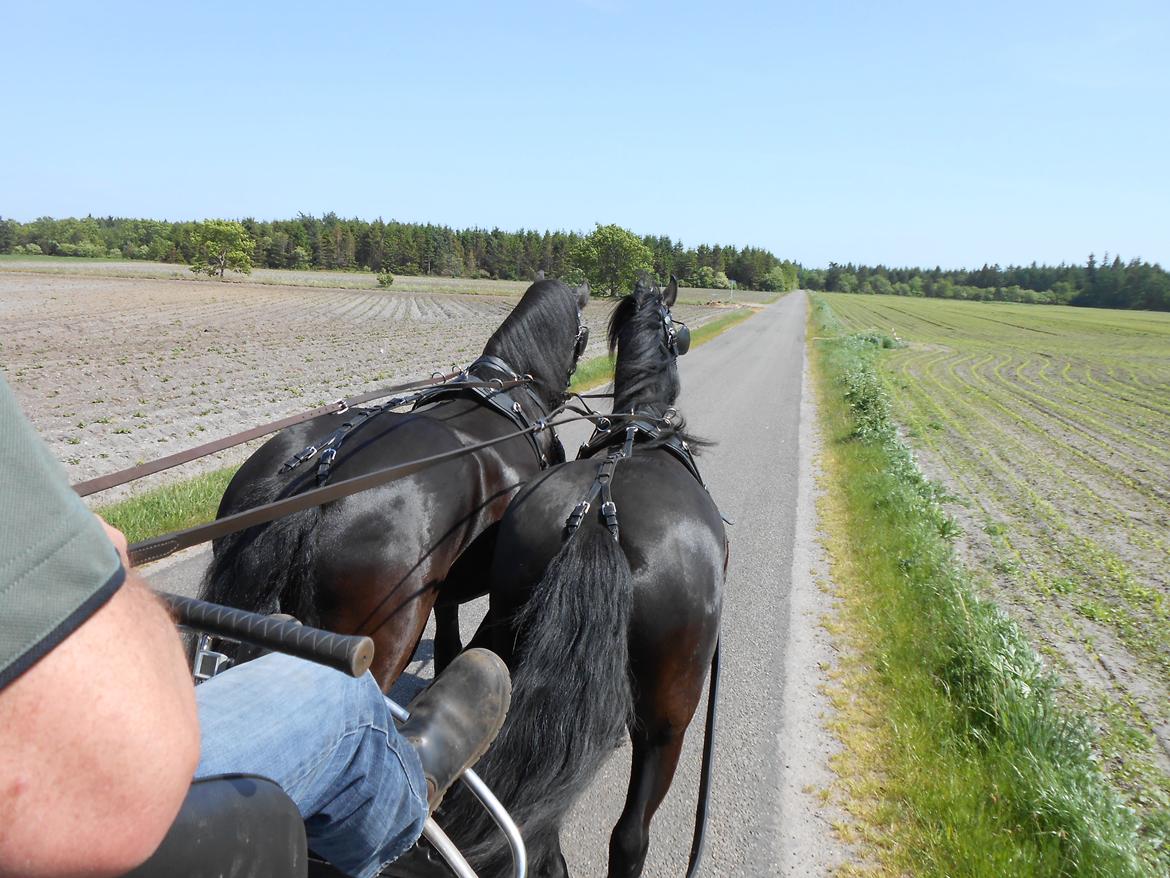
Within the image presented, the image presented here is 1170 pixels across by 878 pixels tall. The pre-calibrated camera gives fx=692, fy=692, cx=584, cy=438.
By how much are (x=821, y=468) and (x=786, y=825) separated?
7.23 meters

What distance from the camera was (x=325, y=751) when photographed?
4.76 ft

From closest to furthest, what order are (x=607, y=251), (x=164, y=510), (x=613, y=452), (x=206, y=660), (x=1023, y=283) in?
(x=206, y=660) < (x=613, y=452) < (x=164, y=510) < (x=607, y=251) < (x=1023, y=283)

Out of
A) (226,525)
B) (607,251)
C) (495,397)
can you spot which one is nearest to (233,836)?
(226,525)

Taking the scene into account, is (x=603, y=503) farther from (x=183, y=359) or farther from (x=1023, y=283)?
(x=1023, y=283)

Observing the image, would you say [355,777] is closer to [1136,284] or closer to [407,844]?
[407,844]

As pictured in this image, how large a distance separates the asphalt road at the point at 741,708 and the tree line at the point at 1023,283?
121 m

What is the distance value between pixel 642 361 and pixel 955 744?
2614 millimetres

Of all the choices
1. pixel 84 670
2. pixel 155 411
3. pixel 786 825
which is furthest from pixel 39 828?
pixel 155 411

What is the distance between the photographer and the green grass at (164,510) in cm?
567

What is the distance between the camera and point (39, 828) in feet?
2.39

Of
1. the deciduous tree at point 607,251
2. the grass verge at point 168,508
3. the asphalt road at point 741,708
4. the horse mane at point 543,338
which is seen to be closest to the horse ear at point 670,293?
the horse mane at point 543,338

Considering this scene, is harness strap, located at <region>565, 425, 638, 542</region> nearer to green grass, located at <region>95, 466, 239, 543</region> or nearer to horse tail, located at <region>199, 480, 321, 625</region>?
horse tail, located at <region>199, 480, 321, 625</region>

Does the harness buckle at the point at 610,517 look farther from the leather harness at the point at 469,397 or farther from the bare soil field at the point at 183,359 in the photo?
the bare soil field at the point at 183,359

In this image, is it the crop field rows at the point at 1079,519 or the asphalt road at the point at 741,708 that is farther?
A: the crop field rows at the point at 1079,519
